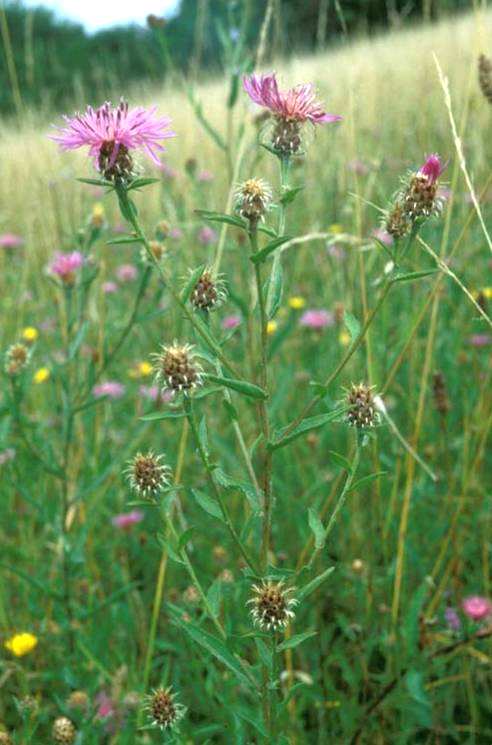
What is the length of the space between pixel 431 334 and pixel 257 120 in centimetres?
63

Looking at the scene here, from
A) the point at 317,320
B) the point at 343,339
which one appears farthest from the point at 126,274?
the point at 343,339

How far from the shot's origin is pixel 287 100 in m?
0.80

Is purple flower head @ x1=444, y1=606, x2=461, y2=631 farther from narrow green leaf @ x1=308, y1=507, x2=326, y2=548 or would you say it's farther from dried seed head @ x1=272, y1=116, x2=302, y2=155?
dried seed head @ x1=272, y1=116, x2=302, y2=155

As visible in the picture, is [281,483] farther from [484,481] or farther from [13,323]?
[13,323]

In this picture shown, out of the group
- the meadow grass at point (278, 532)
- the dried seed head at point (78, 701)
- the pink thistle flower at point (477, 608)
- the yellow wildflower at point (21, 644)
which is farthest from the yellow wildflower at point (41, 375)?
the pink thistle flower at point (477, 608)

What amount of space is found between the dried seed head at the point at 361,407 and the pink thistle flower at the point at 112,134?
0.28 m

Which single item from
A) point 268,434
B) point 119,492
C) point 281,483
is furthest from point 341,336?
point 268,434

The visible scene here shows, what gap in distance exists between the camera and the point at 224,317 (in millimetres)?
2477

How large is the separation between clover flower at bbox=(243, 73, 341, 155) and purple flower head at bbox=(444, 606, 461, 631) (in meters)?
0.81

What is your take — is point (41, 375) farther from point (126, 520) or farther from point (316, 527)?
point (316, 527)

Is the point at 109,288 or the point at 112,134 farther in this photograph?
the point at 109,288

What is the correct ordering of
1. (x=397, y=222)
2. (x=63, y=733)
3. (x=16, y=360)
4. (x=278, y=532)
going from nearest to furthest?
(x=397, y=222)
(x=63, y=733)
(x=16, y=360)
(x=278, y=532)

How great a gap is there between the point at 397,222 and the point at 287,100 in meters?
0.15

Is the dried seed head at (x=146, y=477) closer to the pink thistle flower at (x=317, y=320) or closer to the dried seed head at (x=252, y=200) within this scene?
the dried seed head at (x=252, y=200)
